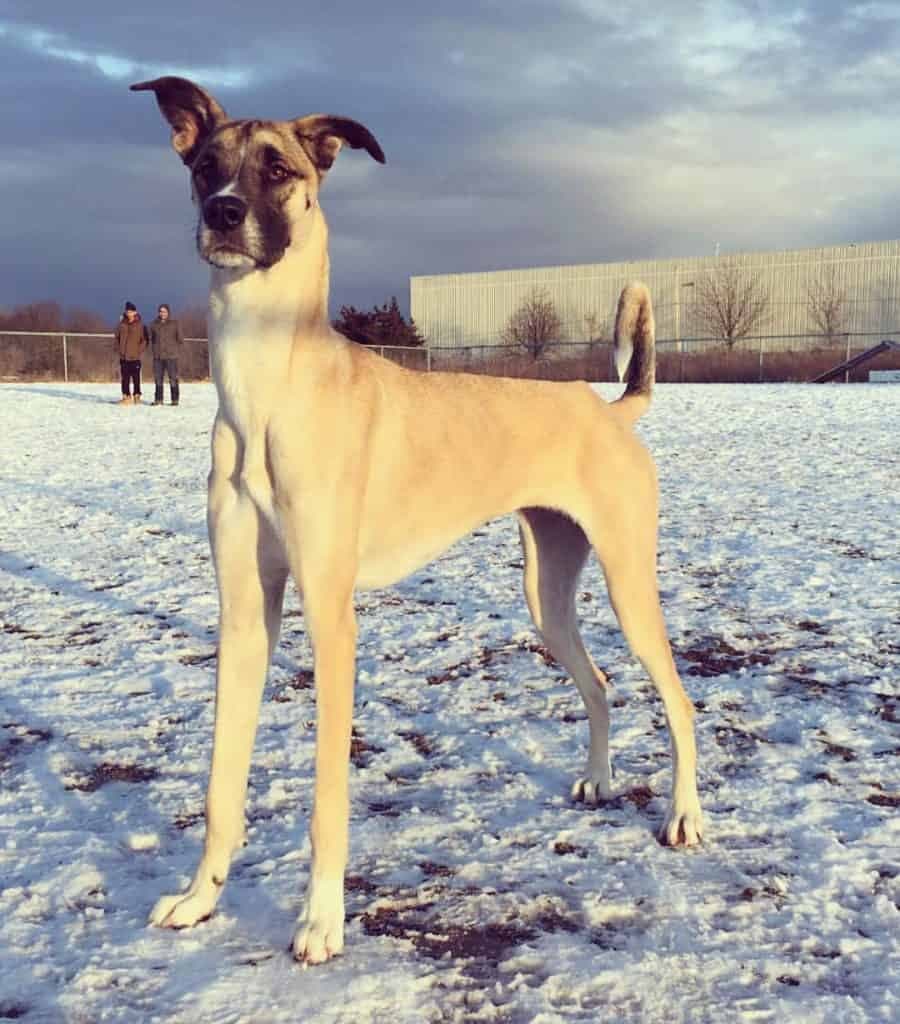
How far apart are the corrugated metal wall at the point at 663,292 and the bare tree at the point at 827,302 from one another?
0.54 feet

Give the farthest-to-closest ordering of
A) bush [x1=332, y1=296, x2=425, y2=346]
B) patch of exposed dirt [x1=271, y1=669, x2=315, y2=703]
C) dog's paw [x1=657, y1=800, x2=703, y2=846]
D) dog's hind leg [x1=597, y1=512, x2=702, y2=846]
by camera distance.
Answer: bush [x1=332, y1=296, x2=425, y2=346] → patch of exposed dirt [x1=271, y1=669, x2=315, y2=703] → dog's hind leg [x1=597, y1=512, x2=702, y2=846] → dog's paw [x1=657, y1=800, x2=703, y2=846]

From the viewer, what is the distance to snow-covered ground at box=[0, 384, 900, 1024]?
2.40 meters

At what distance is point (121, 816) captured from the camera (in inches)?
128

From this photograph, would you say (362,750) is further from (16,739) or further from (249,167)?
(249,167)

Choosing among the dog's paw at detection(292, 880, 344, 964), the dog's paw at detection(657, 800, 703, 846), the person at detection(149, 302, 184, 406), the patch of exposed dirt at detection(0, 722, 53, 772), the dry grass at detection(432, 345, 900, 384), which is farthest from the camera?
the dry grass at detection(432, 345, 900, 384)

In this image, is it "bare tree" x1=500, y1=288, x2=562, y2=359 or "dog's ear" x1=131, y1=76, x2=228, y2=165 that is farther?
"bare tree" x1=500, y1=288, x2=562, y2=359

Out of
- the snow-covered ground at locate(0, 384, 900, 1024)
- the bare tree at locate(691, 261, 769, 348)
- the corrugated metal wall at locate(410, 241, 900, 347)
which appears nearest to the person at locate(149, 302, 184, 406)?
the snow-covered ground at locate(0, 384, 900, 1024)

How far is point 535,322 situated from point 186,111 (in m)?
56.4

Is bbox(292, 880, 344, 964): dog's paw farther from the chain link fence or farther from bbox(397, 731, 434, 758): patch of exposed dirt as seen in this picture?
the chain link fence

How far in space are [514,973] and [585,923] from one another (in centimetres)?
31

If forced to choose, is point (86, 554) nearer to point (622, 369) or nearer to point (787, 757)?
point (622, 369)

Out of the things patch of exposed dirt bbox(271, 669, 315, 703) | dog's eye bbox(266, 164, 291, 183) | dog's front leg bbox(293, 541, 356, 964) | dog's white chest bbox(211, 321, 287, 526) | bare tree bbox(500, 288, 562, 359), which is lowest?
patch of exposed dirt bbox(271, 669, 315, 703)

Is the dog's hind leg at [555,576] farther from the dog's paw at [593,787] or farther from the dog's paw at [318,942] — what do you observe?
the dog's paw at [318,942]

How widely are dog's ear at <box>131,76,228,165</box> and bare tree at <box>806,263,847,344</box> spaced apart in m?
53.8
